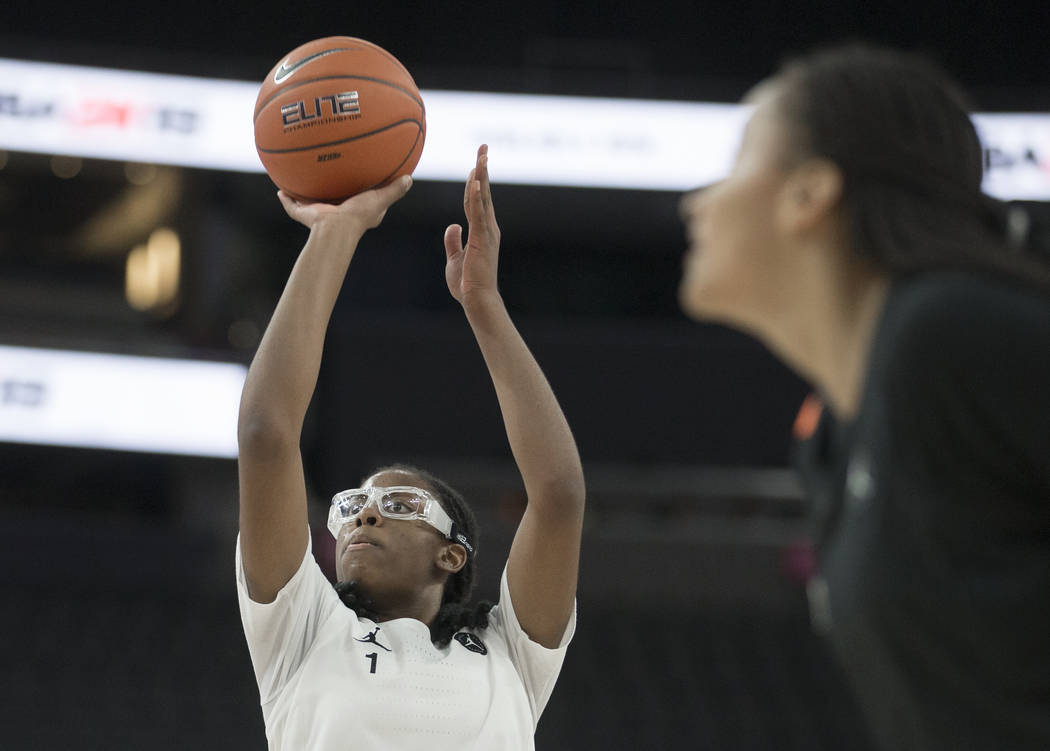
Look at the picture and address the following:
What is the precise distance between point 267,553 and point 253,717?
27.5 ft

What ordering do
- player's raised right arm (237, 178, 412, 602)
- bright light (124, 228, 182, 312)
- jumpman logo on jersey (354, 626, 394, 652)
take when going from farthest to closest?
bright light (124, 228, 182, 312) → jumpman logo on jersey (354, 626, 394, 652) → player's raised right arm (237, 178, 412, 602)

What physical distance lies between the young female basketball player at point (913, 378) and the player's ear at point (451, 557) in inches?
71.0

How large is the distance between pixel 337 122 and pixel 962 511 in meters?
2.29

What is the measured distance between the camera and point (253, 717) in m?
10.5

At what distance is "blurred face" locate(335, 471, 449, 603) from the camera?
3025mm

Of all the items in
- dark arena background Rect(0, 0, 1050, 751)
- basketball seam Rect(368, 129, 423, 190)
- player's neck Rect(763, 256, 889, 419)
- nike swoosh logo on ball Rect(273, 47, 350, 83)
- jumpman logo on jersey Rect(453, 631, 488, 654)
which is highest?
player's neck Rect(763, 256, 889, 419)

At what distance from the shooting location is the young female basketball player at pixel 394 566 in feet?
8.42

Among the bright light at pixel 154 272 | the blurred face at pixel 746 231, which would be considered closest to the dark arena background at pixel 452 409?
the bright light at pixel 154 272

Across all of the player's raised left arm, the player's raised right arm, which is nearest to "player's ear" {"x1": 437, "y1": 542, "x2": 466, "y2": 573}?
the player's raised left arm

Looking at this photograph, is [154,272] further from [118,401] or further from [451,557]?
[451,557]

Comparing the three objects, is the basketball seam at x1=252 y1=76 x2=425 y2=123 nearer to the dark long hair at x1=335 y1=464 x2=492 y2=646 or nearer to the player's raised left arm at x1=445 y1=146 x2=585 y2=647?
the player's raised left arm at x1=445 y1=146 x2=585 y2=647

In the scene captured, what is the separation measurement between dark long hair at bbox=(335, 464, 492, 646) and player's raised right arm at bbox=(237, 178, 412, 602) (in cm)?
34

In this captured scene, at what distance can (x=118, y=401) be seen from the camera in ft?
34.6

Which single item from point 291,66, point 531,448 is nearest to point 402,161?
point 291,66
